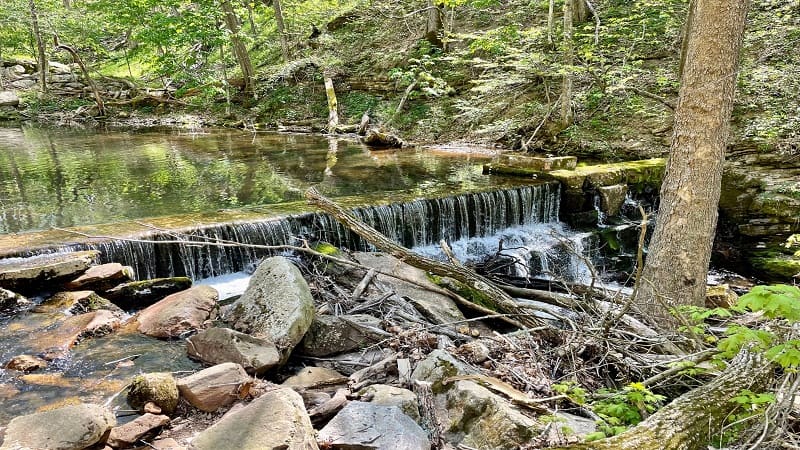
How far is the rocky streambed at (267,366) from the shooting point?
2850mm

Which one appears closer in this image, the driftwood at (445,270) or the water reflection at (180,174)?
the driftwood at (445,270)

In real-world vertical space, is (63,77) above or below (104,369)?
above

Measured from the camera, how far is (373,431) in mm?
2877

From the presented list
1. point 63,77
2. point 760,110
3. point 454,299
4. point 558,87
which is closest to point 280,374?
point 454,299

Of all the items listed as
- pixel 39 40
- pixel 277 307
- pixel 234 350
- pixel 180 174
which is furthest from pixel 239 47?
pixel 234 350

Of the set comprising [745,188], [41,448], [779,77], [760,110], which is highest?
[779,77]

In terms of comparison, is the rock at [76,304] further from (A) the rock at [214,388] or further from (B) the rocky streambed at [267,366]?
(A) the rock at [214,388]

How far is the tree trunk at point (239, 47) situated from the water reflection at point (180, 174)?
509 centimetres

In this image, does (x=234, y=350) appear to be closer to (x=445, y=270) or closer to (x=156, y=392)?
(x=156, y=392)

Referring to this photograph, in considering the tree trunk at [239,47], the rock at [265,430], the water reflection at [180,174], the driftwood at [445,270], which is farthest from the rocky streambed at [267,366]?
the tree trunk at [239,47]

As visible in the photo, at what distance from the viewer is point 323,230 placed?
7309 millimetres

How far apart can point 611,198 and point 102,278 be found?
7878 mm

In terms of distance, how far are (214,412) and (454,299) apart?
2.71 m

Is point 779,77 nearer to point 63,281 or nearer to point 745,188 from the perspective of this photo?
point 745,188
